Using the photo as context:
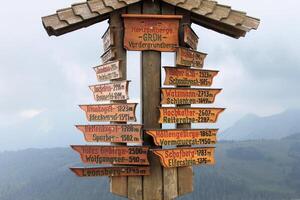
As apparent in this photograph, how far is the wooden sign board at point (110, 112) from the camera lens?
917 cm

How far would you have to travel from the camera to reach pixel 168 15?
9.84 meters

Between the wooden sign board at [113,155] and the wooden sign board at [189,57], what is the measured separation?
212 cm

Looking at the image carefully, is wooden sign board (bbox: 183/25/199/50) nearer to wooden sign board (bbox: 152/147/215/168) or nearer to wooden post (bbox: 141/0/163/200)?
wooden post (bbox: 141/0/163/200)

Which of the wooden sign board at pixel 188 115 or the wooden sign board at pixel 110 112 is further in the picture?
the wooden sign board at pixel 188 115

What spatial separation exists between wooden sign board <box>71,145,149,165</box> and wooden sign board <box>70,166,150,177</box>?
157 mm

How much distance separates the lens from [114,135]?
9320 mm

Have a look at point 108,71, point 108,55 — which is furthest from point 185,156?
point 108,55

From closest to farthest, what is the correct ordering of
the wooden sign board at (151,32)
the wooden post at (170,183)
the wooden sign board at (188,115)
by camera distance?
1. the wooden sign board at (188,115)
2. the wooden sign board at (151,32)
3. the wooden post at (170,183)

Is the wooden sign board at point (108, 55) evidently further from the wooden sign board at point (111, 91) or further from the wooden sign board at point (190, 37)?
the wooden sign board at point (190, 37)

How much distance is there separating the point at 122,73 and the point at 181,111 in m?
1.54

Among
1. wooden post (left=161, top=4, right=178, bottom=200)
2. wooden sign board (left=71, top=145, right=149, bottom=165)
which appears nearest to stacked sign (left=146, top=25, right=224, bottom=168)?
wooden sign board (left=71, top=145, right=149, bottom=165)

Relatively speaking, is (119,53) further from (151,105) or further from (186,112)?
(186,112)

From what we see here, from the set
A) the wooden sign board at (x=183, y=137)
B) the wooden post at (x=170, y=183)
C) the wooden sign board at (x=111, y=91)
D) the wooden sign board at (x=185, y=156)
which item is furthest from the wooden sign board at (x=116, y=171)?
the wooden sign board at (x=111, y=91)

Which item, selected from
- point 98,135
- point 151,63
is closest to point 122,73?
point 151,63
